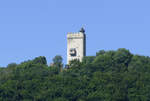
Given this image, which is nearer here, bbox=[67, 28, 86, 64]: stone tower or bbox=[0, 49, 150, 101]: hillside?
bbox=[0, 49, 150, 101]: hillside

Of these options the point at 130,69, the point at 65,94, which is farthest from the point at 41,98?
the point at 130,69

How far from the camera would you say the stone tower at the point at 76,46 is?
131 m

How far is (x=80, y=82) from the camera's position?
105250 mm

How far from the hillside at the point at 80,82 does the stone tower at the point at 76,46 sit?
1157cm

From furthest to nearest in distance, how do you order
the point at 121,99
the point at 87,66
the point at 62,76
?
the point at 87,66, the point at 62,76, the point at 121,99

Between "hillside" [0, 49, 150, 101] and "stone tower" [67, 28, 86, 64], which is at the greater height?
"stone tower" [67, 28, 86, 64]

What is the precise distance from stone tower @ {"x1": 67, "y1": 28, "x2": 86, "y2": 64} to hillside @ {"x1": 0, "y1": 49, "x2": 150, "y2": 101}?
11.6m

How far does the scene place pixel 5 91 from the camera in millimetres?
102750

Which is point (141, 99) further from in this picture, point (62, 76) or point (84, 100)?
point (62, 76)

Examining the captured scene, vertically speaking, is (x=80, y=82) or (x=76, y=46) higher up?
(x=76, y=46)

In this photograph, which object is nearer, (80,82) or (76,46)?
(80,82)

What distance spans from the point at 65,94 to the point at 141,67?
20.2 m

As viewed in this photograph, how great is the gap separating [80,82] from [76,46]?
27.6 m

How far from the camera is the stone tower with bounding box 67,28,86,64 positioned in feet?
430
